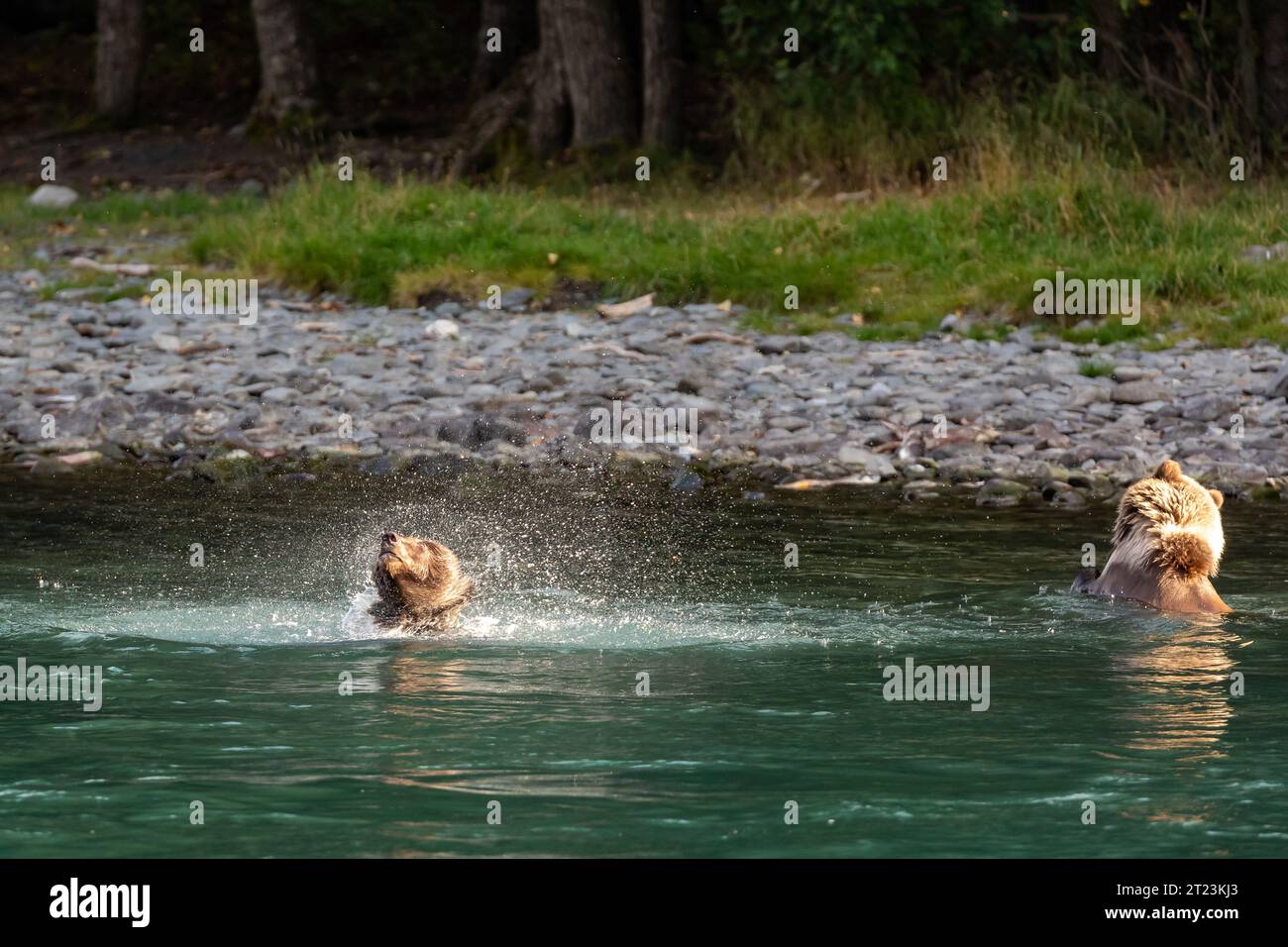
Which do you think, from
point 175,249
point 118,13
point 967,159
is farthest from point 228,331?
point 118,13

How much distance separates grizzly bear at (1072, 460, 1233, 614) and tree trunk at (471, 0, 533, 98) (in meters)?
21.3

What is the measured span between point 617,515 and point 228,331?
7.04m

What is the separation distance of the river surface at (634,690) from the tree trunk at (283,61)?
1643 centimetres

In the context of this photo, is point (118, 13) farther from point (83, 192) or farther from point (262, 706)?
point (262, 706)

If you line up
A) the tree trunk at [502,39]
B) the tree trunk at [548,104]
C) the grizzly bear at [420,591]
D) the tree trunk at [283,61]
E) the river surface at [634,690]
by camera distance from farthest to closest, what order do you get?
1. the tree trunk at [502,39]
2. the tree trunk at [283,61]
3. the tree trunk at [548,104]
4. the grizzly bear at [420,591]
5. the river surface at [634,690]

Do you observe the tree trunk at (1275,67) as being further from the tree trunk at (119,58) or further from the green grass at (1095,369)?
the tree trunk at (119,58)

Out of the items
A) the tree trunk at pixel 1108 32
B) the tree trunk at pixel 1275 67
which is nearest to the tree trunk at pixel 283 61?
the tree trunk at pixel 1108 32

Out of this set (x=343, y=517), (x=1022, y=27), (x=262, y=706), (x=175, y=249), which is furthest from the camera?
(x=1022, y=27)

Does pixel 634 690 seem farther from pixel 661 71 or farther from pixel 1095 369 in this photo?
pixel 661 71

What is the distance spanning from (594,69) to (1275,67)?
336 inches

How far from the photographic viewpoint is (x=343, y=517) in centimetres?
1366

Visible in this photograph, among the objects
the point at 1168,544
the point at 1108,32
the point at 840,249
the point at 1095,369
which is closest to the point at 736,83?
the point at 1108,32

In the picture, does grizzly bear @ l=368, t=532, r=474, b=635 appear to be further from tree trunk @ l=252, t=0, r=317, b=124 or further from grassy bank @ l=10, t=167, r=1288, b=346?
tree trunk @ l=252, t=0, r=317, b=124

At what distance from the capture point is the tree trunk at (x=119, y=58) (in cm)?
3109
